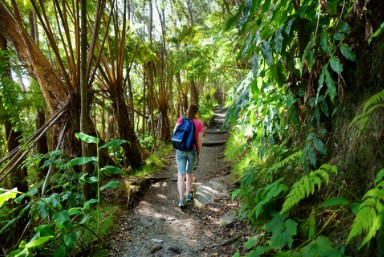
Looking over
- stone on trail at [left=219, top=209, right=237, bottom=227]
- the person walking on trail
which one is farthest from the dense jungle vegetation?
the person walking on trail

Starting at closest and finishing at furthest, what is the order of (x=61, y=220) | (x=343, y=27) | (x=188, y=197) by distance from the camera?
1. (x=343, y=27)
2. (x=61, y=220)
3. (x=188, y=197)

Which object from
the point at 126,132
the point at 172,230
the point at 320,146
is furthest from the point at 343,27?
the point at 126,132

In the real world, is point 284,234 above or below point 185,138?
below

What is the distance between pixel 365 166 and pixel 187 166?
238 centimetres

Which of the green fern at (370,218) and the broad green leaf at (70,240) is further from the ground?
the green fern at (370,218)

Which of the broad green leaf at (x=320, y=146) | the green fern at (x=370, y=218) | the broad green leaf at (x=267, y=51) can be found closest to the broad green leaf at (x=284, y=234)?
the broad green leaf at (x=320, y=146)

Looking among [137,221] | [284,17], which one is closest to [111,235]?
[137,221]

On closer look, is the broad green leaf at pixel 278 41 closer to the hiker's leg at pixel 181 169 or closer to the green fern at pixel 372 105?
the green fern at pixel 372 105

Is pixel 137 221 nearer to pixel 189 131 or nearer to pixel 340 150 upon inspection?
pixel 189 131

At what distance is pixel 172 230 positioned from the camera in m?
3.14

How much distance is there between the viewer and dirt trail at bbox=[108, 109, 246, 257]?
2676mm

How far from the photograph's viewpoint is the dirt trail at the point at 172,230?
268 centimetres

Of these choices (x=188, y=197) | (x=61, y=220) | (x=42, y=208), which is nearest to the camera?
(x=61, y=220)

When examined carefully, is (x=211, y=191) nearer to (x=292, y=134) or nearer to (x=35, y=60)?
(x=292, y=134)
